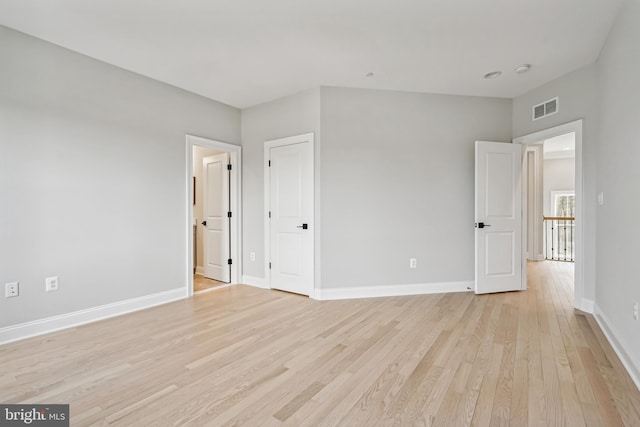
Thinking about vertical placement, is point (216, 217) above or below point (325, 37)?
below

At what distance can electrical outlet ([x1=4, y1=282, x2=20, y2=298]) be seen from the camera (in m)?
2.57

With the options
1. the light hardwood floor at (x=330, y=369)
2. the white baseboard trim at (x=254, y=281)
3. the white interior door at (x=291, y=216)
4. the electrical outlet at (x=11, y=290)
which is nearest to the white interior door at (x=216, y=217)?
the white baseboard trim at (x=254, y=281)

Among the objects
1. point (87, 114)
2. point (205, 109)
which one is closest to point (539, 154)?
point (205, 109)

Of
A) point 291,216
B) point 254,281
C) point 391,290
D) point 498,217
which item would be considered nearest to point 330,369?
point 391,290

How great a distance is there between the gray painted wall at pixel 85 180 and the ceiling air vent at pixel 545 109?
449 centimetres

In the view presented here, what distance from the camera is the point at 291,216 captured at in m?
4.09

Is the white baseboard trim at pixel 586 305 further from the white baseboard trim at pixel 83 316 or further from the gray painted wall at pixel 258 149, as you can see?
the white baseboard trim at pixel 83 316

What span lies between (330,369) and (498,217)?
3216 mm

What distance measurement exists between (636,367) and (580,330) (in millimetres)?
898

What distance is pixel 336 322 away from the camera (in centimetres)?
303

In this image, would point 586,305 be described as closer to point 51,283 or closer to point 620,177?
point 620,177

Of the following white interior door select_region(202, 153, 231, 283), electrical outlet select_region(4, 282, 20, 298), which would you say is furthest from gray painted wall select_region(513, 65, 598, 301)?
electrical outlet select_region(4, 282, 20, 298)

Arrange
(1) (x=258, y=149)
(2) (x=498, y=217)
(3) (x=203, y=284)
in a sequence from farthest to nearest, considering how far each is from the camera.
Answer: (3) (x=203, y=284), (1) (x=258, y=149), (2) (x=498, y=217)

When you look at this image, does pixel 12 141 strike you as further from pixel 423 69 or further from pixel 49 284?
pixel 423 69
